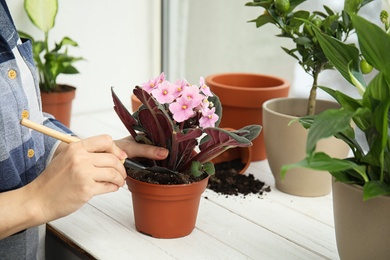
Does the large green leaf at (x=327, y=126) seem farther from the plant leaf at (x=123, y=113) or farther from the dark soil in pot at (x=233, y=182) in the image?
the dark soil in pot at (x=233, y=182)

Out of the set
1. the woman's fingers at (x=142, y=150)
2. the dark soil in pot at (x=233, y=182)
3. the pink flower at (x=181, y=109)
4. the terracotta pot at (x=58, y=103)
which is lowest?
the dark soil in pot at (x=233, y=182)

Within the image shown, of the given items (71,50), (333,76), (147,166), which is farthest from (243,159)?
(71,50)

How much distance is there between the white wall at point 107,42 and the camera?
57.4 inches

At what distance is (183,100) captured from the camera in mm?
764

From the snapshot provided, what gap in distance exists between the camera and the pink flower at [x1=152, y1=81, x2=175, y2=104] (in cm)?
76

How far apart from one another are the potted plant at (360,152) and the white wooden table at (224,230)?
5.8 inches

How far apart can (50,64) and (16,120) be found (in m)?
0.49

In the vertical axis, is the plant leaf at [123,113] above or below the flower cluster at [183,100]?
below

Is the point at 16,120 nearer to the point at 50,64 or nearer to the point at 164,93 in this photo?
the point at 164,93

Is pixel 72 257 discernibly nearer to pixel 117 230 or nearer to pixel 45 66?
pixel 117 230

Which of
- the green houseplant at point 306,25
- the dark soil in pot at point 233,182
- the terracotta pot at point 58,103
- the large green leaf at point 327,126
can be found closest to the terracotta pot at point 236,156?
the dark soil in pot at point 233,182

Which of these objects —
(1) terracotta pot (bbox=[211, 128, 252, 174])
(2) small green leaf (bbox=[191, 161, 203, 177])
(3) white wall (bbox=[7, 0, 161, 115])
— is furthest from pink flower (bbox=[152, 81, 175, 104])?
(3) white wall (bbox=[7, 0, 161, 115])

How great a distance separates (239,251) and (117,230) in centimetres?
20

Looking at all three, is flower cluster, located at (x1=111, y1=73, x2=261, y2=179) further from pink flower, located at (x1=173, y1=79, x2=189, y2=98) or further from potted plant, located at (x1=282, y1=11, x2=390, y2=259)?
potted plant, located at (x1=282, y1=11, x2=390, y2=259)
